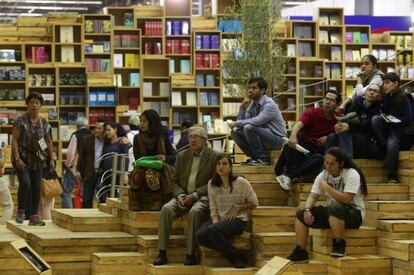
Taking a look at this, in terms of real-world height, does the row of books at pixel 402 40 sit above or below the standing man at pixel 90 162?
above

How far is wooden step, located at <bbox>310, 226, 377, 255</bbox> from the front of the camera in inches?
304

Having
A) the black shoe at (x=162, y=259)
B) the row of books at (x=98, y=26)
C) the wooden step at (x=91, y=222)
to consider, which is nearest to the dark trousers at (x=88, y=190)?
the wooden step at (x=91, y=222)

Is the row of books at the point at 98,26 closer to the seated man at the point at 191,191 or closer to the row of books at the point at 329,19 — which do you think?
the row of books at the point at 329,19

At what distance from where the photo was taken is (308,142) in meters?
8.85

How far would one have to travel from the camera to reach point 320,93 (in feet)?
63.4

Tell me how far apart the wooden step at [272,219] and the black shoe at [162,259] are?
0.81 metres

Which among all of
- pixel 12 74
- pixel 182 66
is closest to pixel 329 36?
pixel 182 66

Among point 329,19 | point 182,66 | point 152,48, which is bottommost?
point 182,66

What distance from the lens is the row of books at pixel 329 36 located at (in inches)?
768

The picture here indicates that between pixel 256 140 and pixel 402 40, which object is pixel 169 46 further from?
pixel 256 140

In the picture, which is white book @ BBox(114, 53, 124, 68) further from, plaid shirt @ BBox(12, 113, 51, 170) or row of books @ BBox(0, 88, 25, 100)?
plaid shirt @ BBox(12, 113, 51, 170)

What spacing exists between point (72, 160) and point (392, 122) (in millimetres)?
5225

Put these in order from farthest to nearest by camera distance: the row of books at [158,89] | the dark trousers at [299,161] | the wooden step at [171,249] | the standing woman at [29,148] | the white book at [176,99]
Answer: the row of books at [158,89]
the white book at [176,99]
the standing woman at [29,148]
the dark trousers at [299,161]
the wooden step at [171,249]

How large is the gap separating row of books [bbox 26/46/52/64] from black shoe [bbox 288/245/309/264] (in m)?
11.4
